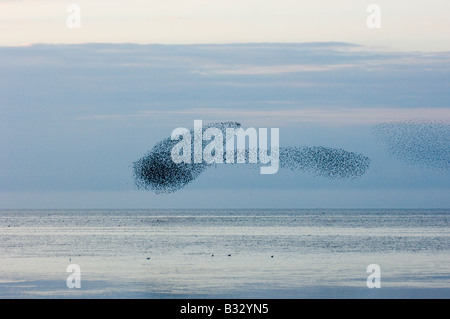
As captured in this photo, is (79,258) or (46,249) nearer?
(79,258)

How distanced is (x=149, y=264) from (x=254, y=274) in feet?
19.4

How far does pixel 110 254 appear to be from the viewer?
3569 centimetres

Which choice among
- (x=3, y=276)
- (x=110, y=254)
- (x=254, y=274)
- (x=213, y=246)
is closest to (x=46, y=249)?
(x=110, y=254)

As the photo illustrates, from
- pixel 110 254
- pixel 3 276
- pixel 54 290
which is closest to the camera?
pixel 54 290

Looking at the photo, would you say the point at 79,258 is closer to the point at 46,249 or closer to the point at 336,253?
the point at 46,249
